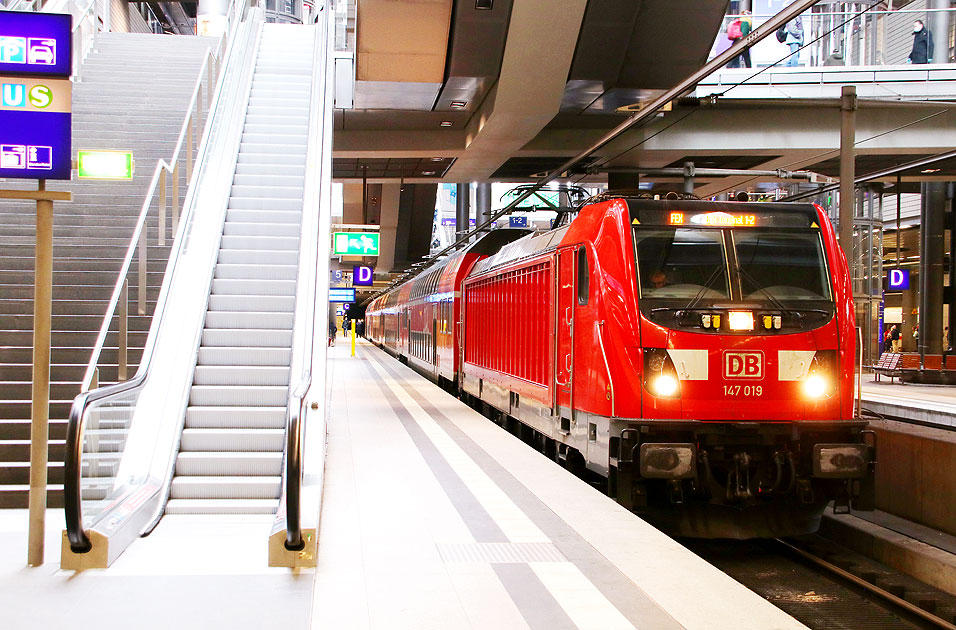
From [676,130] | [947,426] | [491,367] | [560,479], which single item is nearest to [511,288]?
[491,367]

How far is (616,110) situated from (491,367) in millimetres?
7770

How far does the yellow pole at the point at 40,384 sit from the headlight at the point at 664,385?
15.7ft

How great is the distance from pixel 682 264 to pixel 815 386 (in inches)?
62.4

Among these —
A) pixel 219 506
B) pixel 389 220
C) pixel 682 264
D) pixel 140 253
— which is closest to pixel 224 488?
pixel 219 506

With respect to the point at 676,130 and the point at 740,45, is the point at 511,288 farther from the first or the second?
the point at 676,130

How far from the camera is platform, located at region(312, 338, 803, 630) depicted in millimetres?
4938

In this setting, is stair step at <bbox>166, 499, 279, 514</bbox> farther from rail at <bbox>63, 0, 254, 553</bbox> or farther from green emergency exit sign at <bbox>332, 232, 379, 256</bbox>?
green emergency exit sign at <bbox>332, 232, 379, 256</bbox>

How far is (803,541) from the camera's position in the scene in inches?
373

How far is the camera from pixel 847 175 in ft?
41.1

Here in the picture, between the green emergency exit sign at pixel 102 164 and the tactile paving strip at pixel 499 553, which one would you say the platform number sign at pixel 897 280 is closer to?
the green emergency exit sign at pixel 102 164

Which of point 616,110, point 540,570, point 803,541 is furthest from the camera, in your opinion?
point 616,110

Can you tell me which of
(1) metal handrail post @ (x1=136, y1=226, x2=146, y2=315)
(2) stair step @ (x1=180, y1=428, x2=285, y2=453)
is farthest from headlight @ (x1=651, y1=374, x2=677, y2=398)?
(1) metal handrail post @ (x1=136, y1=226, x2=146, y2=315)

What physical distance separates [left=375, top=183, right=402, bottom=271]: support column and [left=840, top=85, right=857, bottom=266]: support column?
21.1 m

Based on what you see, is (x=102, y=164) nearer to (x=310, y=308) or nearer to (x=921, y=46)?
(x=310, y=308)
